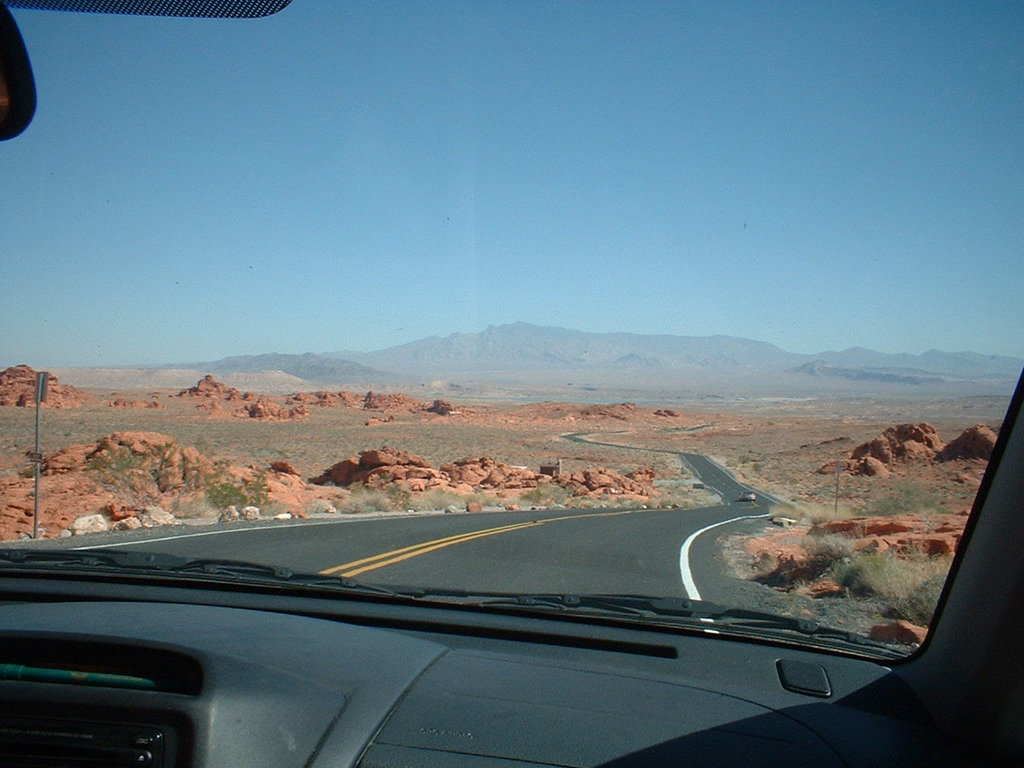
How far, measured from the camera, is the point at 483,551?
36.9ft

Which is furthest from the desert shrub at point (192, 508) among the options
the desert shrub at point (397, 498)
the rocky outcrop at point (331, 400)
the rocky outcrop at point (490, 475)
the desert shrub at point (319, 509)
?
the rocky outcrop at point (331, 400)

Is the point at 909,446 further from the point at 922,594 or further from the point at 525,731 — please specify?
the point at 525,731

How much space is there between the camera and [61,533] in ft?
45.6

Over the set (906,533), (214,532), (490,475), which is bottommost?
(490,475)

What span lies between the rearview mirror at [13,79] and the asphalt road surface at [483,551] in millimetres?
4248

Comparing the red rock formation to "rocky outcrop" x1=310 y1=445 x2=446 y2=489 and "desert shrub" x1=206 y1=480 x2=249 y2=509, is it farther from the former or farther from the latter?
"desert shrub" x1=206 y1=480 x2=249 y2=509

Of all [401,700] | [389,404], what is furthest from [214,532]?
[389,404]

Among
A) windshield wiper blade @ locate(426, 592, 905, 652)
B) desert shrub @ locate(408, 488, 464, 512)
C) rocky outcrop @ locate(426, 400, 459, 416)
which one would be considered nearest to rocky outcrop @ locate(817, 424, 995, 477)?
desert shrub @ locate(408, 488, 464, 512)

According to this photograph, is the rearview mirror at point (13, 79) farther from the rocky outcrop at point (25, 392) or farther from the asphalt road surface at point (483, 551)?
the rocky outcrop at point (25, 392)

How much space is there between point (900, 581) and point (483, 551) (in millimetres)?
5407

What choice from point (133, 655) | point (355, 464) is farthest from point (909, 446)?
point (133, 655)

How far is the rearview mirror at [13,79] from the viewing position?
2.87 meters

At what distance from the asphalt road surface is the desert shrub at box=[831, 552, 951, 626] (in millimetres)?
1300

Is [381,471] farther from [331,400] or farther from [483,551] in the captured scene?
[331,400]
